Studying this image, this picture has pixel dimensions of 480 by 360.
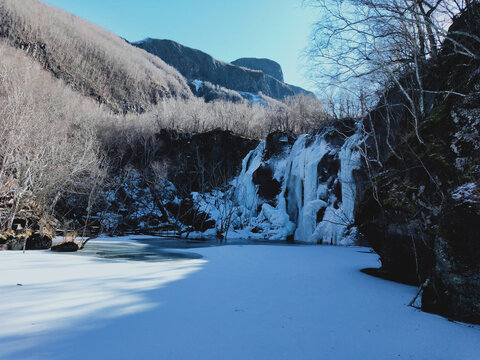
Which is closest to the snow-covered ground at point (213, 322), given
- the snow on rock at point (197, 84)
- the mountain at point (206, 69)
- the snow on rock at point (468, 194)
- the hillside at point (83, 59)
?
the snow on rock at point (468, 194)

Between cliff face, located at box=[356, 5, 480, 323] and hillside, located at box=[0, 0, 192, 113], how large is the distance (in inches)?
2039

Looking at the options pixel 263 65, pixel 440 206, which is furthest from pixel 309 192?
pixel 263 65

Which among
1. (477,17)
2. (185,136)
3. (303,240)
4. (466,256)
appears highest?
(185,136)

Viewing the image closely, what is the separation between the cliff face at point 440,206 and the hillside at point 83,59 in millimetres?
51779

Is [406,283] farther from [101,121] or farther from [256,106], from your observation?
[256,106]

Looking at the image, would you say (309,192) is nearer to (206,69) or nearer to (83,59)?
(83,59)

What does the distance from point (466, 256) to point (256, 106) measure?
141 ft

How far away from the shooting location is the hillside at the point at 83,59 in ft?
152

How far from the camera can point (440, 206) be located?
11.5ft

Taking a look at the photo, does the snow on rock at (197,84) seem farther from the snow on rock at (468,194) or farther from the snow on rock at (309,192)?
the snow on rock at (468,194)

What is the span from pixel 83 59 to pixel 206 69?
46.2m

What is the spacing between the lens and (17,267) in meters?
4.50

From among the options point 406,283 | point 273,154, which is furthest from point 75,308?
point 273,154

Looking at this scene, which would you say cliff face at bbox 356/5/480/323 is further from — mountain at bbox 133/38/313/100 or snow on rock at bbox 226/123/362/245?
mountain at bbox 133/38/313/100
